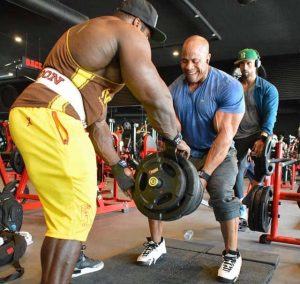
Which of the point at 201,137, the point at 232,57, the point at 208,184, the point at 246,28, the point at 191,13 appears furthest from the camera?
the point at 232,57

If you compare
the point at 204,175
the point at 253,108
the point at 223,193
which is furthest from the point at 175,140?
the point at 253,108

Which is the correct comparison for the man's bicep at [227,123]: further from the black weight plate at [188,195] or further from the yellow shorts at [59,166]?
the yellow shorts at [59,166]

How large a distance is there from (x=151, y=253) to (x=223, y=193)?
64cm

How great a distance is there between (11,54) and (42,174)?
32.9ft

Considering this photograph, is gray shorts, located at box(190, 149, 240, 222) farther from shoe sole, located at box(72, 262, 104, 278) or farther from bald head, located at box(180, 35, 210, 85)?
shoe sole, located at box(72, 262, 104, 278)

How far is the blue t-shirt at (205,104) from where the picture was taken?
2.14 m

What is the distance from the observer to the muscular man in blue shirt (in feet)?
6.72

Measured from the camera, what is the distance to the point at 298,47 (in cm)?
893

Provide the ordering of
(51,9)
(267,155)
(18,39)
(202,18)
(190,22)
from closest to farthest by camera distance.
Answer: (267,155), (51,9), (202,18), (190,22), (18,39)

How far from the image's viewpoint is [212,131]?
2.24 meters

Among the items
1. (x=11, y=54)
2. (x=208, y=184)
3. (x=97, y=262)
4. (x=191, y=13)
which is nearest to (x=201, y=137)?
(x=208, y=184)

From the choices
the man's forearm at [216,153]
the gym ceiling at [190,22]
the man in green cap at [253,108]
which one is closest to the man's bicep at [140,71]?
the man's forearm at [216,153]

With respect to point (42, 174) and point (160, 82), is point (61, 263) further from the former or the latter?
point (160, 82)

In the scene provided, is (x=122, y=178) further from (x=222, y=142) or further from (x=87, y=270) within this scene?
(x=87, y=270)
